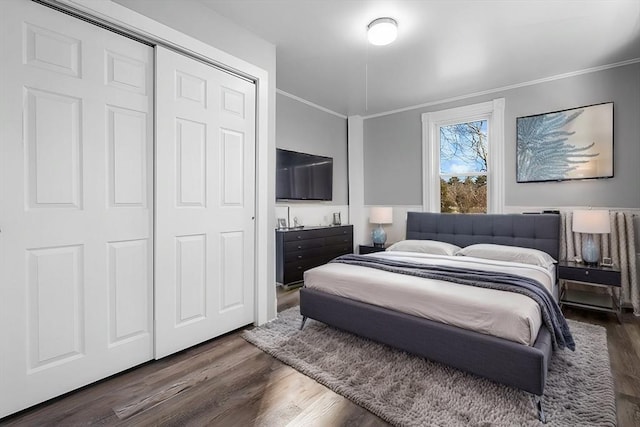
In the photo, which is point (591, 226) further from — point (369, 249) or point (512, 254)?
point (369, 249)

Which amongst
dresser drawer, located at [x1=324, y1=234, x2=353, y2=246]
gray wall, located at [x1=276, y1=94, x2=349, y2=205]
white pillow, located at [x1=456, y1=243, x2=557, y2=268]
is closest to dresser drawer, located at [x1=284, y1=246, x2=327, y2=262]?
dresser drawer, located at [x1=324, y1=234, x2=353, y2=246]

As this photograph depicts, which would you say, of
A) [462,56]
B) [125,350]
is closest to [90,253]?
[125,350]

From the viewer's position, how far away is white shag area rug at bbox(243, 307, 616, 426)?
160 cm

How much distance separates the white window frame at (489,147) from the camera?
4.04 meters

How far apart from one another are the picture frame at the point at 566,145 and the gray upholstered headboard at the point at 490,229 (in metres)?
0.58

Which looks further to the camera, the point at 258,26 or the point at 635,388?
the point at 258,26

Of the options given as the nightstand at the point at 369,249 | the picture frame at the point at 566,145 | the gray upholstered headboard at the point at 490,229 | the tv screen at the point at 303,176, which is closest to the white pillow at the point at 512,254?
the gray upholstered headboard at the point at 490,229

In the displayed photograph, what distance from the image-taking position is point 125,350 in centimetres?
204

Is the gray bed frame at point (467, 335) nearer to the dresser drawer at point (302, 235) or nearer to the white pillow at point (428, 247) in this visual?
the white pillow at point (428, 247)

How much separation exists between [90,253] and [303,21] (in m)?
2.35

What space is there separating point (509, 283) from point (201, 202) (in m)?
2.31

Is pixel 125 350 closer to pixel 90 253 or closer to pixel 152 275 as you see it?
pixel 152 275

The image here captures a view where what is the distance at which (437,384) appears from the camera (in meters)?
1.88

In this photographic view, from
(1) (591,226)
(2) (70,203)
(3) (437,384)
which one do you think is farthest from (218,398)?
(1) (591,226)
